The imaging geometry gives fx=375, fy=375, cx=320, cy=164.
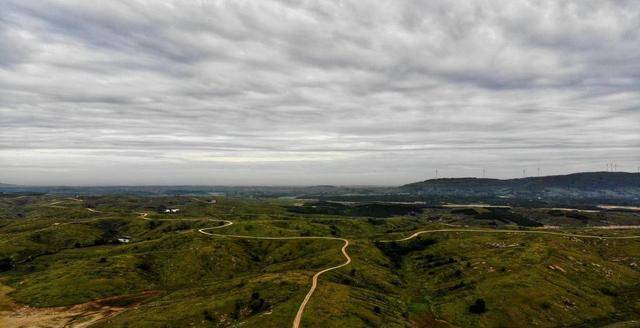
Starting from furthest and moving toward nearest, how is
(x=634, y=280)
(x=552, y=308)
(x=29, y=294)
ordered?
(x=634, y=280)
(x=29, y=294)
(x=552, y=308)

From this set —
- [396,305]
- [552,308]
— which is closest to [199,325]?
[396,305]

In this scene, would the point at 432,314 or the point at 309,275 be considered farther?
the point at 309,275

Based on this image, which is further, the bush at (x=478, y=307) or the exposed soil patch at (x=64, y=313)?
the bush at (x=478, y=307)

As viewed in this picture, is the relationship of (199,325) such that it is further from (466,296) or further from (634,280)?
(634,280)

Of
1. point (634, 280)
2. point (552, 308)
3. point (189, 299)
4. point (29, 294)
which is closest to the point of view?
point (552, 308)

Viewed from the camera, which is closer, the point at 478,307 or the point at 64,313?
the point at 478,307

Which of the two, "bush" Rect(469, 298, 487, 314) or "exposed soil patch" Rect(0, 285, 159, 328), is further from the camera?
"bush" Rect(469, 298, 487, 314)

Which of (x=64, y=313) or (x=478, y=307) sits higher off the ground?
(x=478, y=307)

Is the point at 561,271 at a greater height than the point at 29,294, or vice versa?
the point at 561,271
